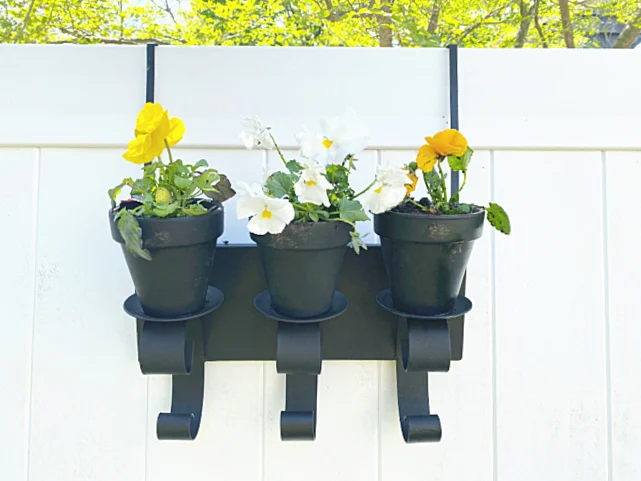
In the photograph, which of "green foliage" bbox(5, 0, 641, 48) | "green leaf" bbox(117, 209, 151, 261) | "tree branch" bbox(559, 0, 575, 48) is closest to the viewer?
"green leaf" bbox(117, 209, 151, 261)

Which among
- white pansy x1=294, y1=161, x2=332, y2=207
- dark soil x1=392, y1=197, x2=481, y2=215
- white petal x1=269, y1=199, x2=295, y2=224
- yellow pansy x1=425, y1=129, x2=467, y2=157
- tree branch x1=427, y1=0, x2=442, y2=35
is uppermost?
tree branch x1=427, y1=0, x2=442, y2=35

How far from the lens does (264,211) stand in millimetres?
461

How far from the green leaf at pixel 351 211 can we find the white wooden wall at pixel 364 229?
5.4 inches

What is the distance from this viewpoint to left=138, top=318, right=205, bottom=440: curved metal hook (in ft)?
1.73

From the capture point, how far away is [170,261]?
48 centimetres

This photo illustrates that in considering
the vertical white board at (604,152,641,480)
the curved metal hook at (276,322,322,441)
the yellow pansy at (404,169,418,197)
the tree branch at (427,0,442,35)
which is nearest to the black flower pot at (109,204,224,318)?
the curved metal hook at (276,322,322,441)

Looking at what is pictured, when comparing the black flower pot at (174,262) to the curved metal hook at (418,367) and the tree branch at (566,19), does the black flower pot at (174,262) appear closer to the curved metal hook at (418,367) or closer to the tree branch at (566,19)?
the curved metal hook at (418,367)

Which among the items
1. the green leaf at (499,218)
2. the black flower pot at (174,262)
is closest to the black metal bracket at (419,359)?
the green leaf at (499,218)

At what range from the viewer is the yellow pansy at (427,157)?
0.49 metres

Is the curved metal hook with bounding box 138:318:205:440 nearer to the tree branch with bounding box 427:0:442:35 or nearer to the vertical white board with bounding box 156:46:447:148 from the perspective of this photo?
the vertical white board with bounding box 156:46:447:148

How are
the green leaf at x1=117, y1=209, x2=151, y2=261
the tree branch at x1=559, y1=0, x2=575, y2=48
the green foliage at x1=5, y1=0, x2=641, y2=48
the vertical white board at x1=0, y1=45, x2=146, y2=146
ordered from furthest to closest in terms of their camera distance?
1. the green foliage at x1=5, y1=0, x2=641, y2=48
2. the tree branch at x1=559, y1=0, x2=575, y2=48
3. the vertical white board at x1=0, y1=45, x2=146, y2=146
4. the green leaf at x1=117, y1=209, x2=151, y2=261

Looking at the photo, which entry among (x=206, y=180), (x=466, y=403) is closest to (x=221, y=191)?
(x=206, y=180)

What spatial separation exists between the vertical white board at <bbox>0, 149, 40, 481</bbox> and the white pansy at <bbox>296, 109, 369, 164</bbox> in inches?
15.3

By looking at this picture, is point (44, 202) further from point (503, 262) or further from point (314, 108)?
point (503, 262)
